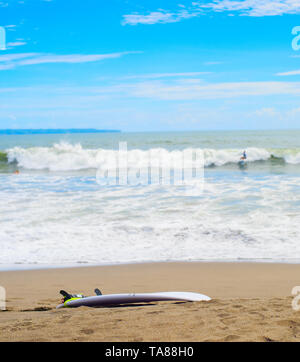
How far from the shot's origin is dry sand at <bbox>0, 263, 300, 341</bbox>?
3.69 metres

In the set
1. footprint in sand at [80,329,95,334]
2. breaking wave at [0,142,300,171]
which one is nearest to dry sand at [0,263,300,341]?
footprint in sand at [80,329,95,334]

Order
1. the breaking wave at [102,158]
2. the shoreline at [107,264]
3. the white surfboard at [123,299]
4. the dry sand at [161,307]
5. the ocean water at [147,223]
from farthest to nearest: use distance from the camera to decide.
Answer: the breaking wave at [102,158], the ocean water at [147,223], the shoreline at [107,264], the white surfboard at [123,299], the dry sand at [161,307]

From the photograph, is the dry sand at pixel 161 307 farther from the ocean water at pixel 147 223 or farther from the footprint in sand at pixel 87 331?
the ocean water at pixel 147 223

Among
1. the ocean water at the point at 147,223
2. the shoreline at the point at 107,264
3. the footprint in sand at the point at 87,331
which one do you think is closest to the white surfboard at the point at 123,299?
the footprint in sand at the point at 87,331

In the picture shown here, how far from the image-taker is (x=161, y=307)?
471 cm

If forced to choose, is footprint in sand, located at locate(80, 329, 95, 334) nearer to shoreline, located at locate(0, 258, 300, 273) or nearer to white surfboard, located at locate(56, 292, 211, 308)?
white surfboard, located at locate(56, 292, 211, 308)

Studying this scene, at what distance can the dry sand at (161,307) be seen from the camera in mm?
3689

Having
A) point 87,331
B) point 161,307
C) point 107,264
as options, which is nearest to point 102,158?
point 107,264

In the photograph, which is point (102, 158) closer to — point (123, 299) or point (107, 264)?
point (107, 264)

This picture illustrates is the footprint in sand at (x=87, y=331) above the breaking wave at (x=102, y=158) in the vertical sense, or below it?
below

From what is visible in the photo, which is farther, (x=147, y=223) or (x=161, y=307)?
(x=147, y=223)
